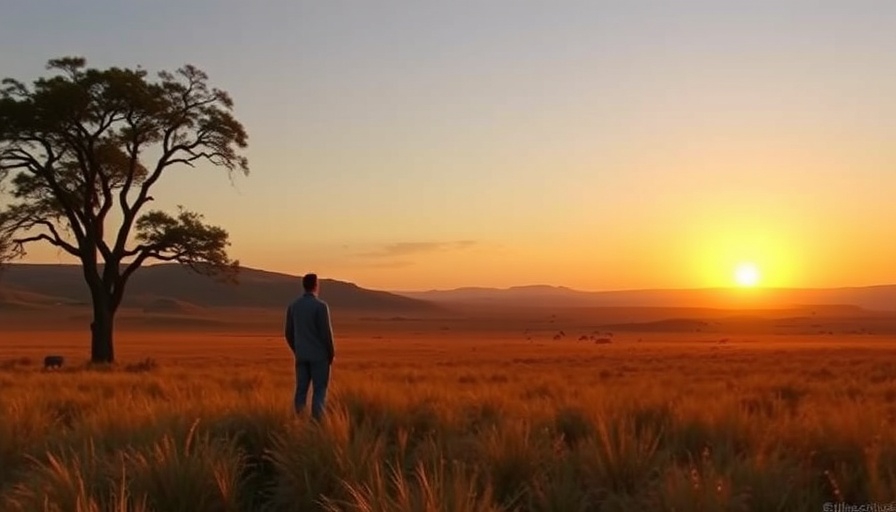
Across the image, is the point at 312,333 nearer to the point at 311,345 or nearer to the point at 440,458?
the point at 311,345

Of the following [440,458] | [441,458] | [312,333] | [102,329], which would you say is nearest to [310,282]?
[312,333]

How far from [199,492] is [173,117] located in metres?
27.1

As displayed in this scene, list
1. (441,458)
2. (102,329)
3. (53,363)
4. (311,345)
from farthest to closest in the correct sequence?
(102,329) → (53,363) → (311,345) → (441,458)

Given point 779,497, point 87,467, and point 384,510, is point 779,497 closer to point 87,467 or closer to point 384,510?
point 384,510

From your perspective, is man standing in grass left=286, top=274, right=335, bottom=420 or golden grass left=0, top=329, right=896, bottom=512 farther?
man standing in grass left=286, top=274, right=335, bottom=420

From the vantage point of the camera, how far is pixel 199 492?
24.9 ft

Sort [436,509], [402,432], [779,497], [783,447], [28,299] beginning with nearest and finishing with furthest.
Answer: [436,509], [779,497], [783,447], [402,432], [28,299]

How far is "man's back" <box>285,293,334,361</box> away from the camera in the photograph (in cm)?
1254

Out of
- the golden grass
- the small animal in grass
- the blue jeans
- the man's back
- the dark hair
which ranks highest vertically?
the dark hair

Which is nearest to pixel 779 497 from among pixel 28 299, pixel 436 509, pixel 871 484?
pixel 871 484

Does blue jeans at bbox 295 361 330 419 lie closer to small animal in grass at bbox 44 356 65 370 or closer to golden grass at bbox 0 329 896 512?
golden grass at bbox 0 329 896 512

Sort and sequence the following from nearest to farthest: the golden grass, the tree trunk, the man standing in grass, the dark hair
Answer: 1. the golden grass
2. the man standing in grass
3. the dark hair
4. the tree trunk

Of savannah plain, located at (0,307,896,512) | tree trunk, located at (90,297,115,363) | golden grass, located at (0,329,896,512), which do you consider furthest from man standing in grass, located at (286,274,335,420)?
tree trunk, located at (90,297,115,363)

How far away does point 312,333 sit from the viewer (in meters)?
12.6
